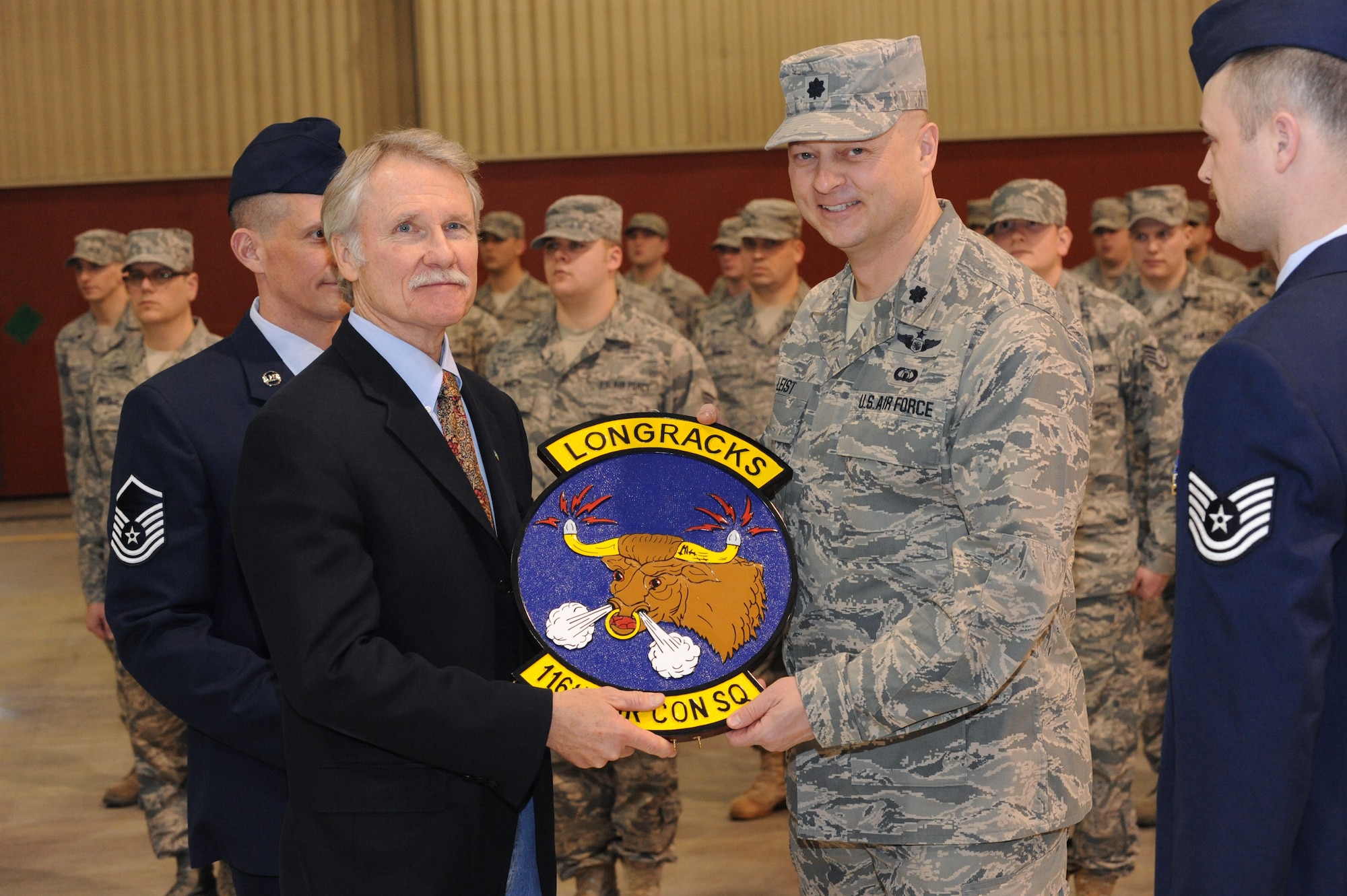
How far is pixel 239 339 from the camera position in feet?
7.02

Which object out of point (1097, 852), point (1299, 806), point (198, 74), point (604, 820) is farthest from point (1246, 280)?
point (198, 74)

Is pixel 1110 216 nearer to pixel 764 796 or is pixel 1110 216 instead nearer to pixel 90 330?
pixel 764 796

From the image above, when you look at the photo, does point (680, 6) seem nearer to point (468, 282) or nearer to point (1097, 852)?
point (1097, 852)

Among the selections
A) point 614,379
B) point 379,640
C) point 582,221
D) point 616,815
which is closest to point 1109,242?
point 582,221

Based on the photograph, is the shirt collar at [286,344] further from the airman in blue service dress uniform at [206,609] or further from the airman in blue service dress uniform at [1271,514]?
the airman in blue service dress uniform at [1271,514]

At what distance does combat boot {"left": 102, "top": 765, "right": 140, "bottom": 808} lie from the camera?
4.79 m

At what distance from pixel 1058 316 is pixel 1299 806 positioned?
0.83 metres

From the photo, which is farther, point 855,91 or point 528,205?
point 528,205

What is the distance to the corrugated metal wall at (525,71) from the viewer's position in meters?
10.8

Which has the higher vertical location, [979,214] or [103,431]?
[979,214]

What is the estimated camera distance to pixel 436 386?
5.86 feet

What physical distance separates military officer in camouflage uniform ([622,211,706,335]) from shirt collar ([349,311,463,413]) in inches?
272

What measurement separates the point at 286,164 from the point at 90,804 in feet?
11.9

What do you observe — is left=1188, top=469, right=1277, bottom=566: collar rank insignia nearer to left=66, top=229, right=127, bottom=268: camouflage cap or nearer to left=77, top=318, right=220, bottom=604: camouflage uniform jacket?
left=77, top=318, right=220, bottom=604: camouflage uniform jacket
